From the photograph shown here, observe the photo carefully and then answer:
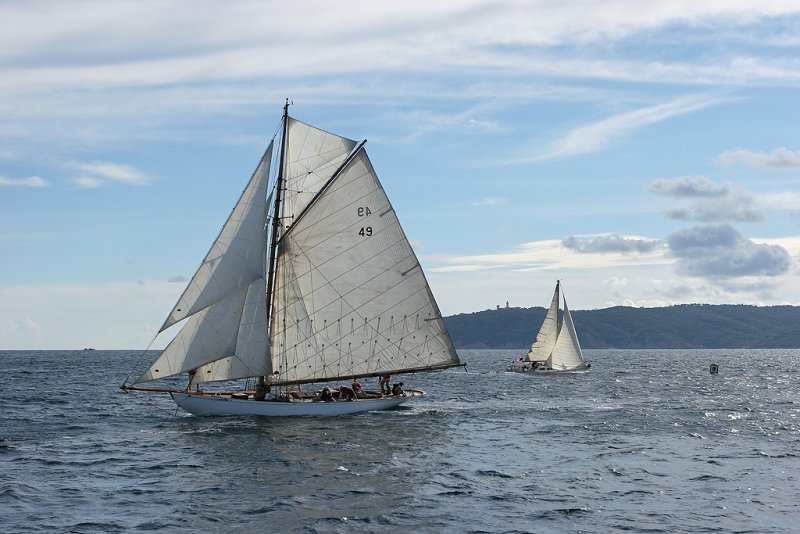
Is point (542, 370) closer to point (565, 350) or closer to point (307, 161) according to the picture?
point (565, 350)

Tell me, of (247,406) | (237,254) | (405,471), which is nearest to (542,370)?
(247,406)

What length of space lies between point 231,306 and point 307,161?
10.9m

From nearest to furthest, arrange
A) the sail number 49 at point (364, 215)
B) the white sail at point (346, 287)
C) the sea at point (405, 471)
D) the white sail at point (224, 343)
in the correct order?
1. the sea at point (405, 471)
2. the white sail at point (224, 343)
3. the white sail at point (346, 287)
4. the sail number 49 at point (364, 215)

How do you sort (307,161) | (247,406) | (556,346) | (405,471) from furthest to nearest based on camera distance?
(556,346) < (307,161) < (247,406) < (405,471)

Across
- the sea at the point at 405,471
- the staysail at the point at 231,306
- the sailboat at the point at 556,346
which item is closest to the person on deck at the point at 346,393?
the sea at the point at 405,471

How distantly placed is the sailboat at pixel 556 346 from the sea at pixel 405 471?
62.3m

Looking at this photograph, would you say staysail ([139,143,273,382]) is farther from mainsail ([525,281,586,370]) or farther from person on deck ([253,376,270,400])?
mainsail ([525,281,586,370])

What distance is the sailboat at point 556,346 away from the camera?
13212 cm

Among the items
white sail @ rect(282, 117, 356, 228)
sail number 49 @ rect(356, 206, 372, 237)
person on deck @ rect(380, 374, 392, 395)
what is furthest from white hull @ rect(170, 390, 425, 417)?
white sail @ rect(282, 117, 356, 228)

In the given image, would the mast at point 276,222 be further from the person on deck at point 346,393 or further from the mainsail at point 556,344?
the mainsail at point 556,344

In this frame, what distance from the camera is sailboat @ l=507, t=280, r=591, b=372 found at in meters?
132

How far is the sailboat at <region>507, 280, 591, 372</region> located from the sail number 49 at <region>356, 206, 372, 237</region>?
75.4 meters

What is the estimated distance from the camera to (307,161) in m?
58.8

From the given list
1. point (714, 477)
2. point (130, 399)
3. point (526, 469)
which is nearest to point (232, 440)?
point (526, 469)
